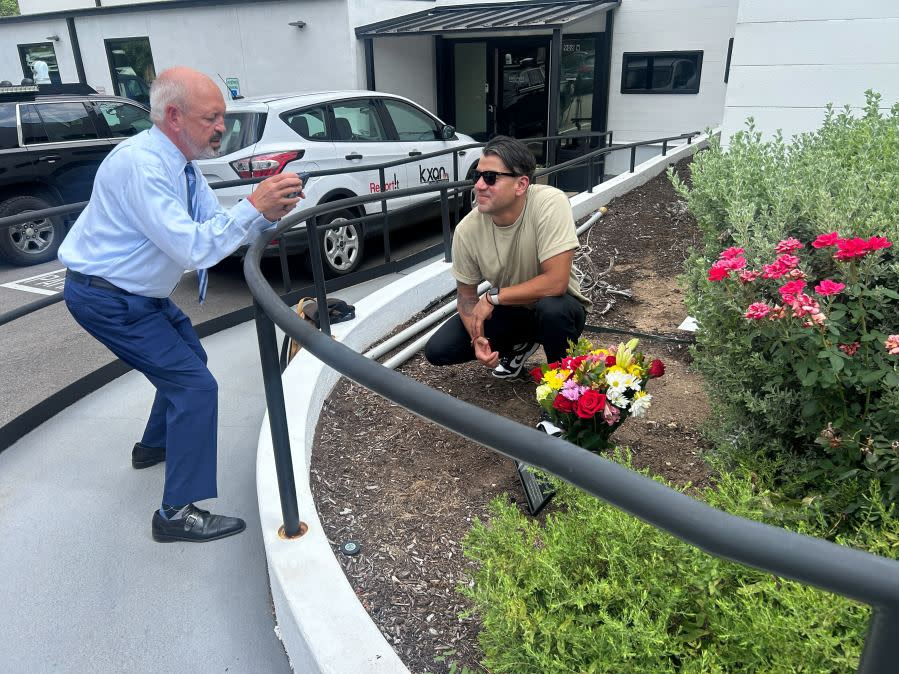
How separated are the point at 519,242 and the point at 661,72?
38.0 ft

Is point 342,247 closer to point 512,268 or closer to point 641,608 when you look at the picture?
point 512,268

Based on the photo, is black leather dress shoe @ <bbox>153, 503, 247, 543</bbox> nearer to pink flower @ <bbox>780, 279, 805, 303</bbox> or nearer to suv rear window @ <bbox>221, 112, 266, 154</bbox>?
pink flower @ <bbox>780, 279, 805, 303</bbox>

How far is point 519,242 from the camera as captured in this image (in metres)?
3.26

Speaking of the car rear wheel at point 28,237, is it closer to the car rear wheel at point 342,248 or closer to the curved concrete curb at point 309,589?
the car rear wheel at point 342,248

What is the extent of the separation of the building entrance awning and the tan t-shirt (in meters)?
9.25

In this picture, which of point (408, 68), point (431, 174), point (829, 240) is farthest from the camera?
point (408, 68)

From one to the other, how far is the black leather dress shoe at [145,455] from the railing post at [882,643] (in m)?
2.98

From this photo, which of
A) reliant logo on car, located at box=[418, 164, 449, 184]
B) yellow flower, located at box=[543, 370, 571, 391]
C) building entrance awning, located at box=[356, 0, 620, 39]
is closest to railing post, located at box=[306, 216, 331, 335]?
Result: yellow flower, located at box=[543, 370, 571, 391]

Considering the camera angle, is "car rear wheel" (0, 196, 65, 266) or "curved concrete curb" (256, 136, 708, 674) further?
"car rear wheel" (0, 196, 65, 266)

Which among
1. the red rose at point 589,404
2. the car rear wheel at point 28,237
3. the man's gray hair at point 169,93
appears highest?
the man's gray hair at point 169,93

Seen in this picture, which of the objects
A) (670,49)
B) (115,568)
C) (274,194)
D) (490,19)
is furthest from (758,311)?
(670,49)

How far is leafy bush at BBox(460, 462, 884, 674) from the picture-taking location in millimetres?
1473

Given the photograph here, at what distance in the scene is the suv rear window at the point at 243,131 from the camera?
20.1ft

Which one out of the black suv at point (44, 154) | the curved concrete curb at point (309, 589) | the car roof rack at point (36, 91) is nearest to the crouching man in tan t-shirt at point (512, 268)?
the curved concrete curb at point (309, 589)
